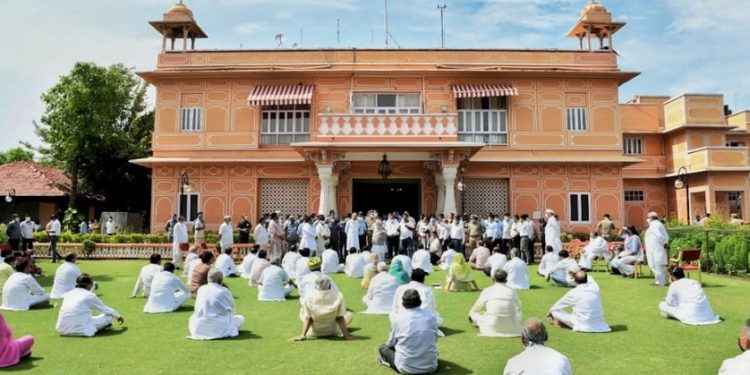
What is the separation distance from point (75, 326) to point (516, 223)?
491 inches

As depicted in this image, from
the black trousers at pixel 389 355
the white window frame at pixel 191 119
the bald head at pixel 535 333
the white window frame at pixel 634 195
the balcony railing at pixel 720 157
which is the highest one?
the white window frame at pixel 191 119

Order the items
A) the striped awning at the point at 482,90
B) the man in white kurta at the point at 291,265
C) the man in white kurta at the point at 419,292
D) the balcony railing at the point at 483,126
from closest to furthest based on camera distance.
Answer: the man in white kurta at the point at 419,292
the man in white kurta at the point at 291,265
the striped awning at the point at 482,90
the balcony railing at the point at 483,126

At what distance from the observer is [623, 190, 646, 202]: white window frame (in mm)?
26481

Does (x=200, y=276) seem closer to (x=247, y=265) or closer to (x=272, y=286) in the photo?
(x=272, y=286)

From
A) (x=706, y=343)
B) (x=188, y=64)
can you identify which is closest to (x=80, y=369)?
(x=706, y=343)

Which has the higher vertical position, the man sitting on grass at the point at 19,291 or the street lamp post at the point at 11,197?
the street lamp post at the point at 11,197

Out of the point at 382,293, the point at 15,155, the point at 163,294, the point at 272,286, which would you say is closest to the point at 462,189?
the point at 272,286

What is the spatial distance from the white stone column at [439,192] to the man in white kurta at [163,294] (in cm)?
1278

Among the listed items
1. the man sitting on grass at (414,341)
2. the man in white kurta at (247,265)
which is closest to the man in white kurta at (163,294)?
the man in white kurta at (247,265)

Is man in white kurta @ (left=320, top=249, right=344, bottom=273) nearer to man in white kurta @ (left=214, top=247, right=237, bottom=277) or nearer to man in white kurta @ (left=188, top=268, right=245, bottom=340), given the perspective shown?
man in white kurta @ (left=214, top=247, right=237, bottom=277)

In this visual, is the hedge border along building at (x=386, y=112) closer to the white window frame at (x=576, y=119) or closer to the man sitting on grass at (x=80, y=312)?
the white window frame at (x=576, y=119)

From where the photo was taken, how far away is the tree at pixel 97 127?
93.0 feet

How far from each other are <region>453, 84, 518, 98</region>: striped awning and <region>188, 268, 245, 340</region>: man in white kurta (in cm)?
1629

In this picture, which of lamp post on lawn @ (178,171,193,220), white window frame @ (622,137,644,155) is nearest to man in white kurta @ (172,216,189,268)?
lamp post on lawn @ (178,171,193,220)
